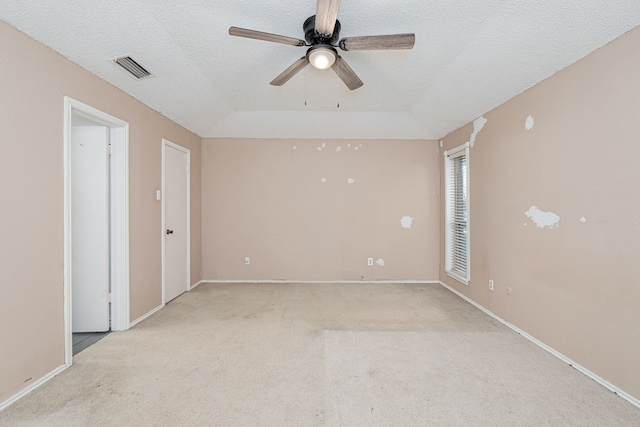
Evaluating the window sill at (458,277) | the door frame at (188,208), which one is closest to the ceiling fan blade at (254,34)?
the door frame at (188,208)

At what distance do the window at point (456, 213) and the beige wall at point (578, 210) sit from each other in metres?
0.77

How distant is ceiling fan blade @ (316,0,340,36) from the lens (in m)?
1.54

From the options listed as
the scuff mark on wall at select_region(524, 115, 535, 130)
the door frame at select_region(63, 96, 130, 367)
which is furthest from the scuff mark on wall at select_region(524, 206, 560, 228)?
the door frame at select_region(63, 96, 130, 367)

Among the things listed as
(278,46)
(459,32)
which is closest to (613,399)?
(459,32)

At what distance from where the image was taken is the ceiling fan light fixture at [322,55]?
1963 mm

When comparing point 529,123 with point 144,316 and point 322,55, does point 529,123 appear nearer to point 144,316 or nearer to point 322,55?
point 322,55

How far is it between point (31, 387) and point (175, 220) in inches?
87.6

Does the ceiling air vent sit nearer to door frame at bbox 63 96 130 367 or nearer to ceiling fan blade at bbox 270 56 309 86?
door frame at bbox 63 96 130 367

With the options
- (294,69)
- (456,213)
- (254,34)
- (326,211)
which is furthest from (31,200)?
(456,213)

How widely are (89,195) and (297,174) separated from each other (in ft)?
8.75

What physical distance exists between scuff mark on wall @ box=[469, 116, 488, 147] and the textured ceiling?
106 mm

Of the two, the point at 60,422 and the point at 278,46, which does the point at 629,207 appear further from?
the point at 60,422

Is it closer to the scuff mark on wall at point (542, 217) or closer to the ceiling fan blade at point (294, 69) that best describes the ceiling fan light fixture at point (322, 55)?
the ceiling fan blade at point (294, 69)

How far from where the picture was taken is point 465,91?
302cm
